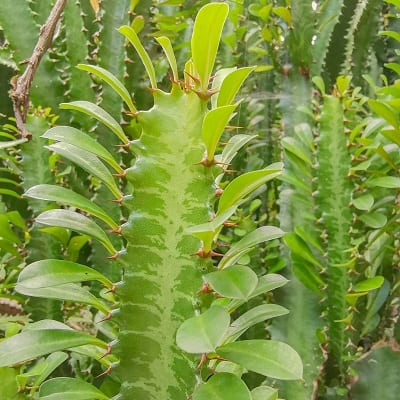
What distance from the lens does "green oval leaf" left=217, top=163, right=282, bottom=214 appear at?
0.52m

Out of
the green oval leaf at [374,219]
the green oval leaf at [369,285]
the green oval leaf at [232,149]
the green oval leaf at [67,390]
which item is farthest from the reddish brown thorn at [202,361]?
the green oval leaf at [374,219]

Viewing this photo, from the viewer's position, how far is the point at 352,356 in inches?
35.3

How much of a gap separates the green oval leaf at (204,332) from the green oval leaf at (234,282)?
0.06ft

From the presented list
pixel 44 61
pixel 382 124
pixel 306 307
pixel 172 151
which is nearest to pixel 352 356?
pixel 306 307

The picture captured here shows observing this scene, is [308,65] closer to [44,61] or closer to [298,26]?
[298,26]

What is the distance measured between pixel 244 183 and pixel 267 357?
0.16 m

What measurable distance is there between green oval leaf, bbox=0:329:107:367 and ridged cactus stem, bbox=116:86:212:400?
0.18 feet

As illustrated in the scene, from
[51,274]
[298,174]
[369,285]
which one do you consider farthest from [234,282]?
[298,174]

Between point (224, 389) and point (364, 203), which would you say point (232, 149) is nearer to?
point (224, 389)

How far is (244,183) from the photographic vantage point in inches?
20.9

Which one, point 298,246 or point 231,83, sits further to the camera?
point 298,246

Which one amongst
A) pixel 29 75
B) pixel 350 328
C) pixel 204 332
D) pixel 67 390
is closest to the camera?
pixel 204 332

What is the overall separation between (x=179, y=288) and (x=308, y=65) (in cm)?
84

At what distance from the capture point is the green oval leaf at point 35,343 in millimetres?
483
